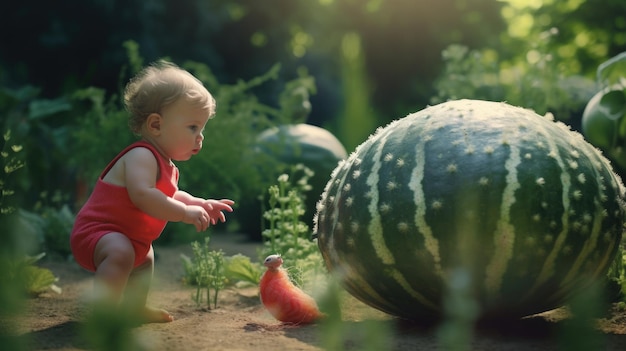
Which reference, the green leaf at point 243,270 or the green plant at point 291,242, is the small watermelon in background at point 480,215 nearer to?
the green plant at point 291,242

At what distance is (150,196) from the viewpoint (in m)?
3.26

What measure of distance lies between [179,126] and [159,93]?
17 cm

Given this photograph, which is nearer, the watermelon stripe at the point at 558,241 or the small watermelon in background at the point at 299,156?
the watermelon stripe at the point at 558,241

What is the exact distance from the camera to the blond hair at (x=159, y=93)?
342 cm

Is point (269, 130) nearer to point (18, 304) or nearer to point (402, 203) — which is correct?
point (402, 203)

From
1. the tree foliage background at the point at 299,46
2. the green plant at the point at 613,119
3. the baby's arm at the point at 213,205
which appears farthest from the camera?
the tree foliage background at the point at 299,46

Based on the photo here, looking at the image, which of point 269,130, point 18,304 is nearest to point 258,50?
point 269,130

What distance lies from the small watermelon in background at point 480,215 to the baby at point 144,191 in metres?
0.75

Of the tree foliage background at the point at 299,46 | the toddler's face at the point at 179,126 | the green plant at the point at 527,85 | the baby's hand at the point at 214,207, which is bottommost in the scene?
the baby's hand at the point at 214,207

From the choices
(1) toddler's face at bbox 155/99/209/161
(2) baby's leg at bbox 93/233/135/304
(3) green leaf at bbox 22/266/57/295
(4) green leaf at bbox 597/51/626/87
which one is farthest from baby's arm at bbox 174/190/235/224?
(4) green leaf at bbox 597/51/626/87

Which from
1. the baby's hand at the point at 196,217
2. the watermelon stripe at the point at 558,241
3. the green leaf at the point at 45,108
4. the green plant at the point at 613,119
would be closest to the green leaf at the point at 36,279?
the baby's hand at the point at 196,217

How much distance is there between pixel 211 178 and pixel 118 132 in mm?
920

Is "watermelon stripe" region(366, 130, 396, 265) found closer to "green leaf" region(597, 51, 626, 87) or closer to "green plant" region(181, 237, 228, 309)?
"green plant" region(181, 237, 228, 309)

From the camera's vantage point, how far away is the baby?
129 inches
